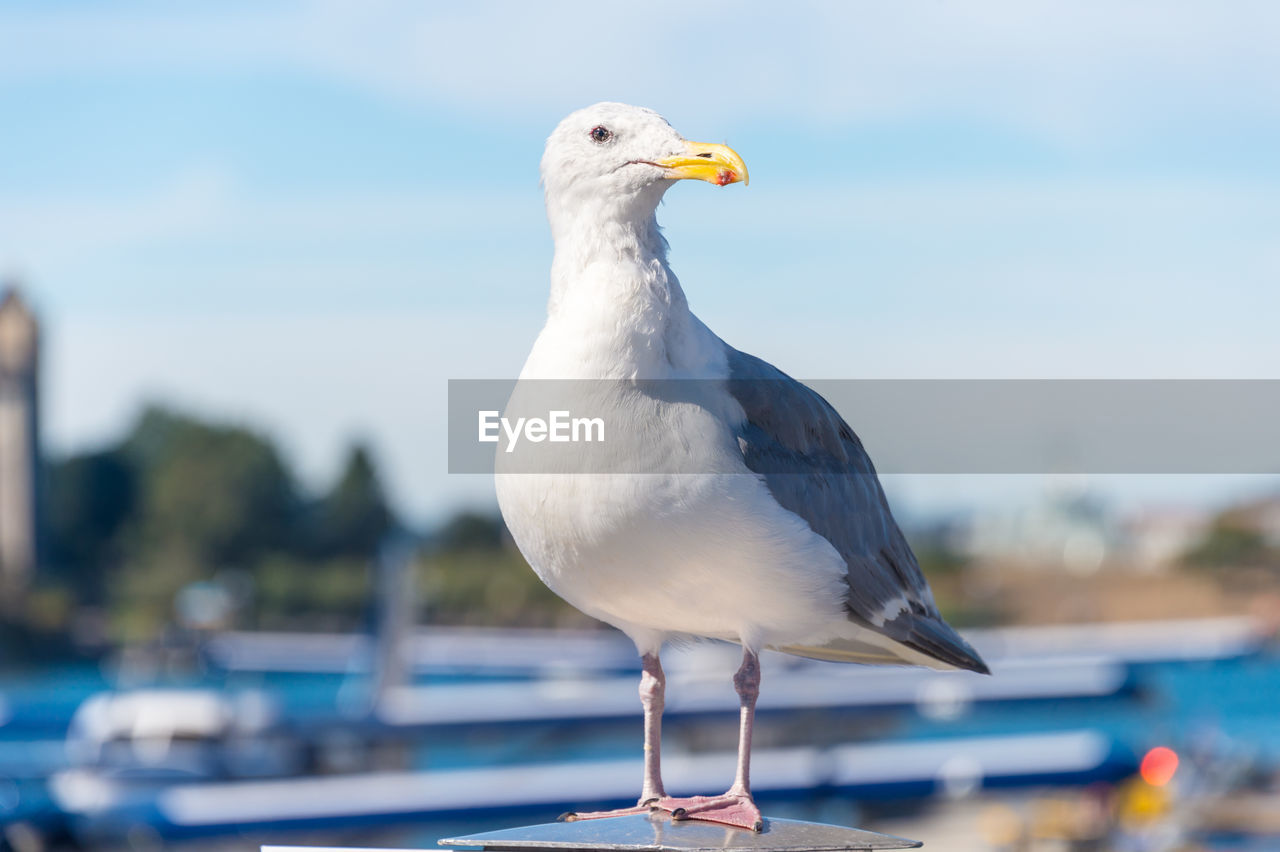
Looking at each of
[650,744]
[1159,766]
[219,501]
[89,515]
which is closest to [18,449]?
[219,501]

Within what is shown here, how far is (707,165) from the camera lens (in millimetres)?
4113

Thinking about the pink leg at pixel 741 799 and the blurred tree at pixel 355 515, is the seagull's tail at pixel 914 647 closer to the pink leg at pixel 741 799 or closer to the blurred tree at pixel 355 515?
the pink leg at pixel 741 799

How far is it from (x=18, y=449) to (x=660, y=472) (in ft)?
240

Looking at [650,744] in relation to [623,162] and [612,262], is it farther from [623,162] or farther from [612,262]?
[623,162]

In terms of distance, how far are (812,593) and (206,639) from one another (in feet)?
278

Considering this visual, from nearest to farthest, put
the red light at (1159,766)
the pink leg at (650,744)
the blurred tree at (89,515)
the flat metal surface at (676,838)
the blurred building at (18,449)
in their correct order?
the flat metal surface at (676,838) → the pink leg at (650,744) → the red light at (1159,766) → the blurred building at (18,449) → the blurred tree at (89,515)

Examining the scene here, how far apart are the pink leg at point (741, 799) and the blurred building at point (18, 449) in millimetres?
72033

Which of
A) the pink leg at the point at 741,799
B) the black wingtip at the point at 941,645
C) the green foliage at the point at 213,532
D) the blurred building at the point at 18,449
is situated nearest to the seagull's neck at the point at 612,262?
the pink leg at the point at 741,799

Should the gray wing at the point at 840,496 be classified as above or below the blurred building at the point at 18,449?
below

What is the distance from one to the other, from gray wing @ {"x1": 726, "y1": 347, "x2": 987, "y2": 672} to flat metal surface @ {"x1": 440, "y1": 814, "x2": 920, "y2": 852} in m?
0.78

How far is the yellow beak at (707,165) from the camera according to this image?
4.08 m

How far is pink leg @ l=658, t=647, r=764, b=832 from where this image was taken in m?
4.05

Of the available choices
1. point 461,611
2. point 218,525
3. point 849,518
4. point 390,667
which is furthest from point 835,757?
point 218,525

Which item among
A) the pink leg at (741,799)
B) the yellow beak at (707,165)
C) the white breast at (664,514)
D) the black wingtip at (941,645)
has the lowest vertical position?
the pink leg at (741,799)
